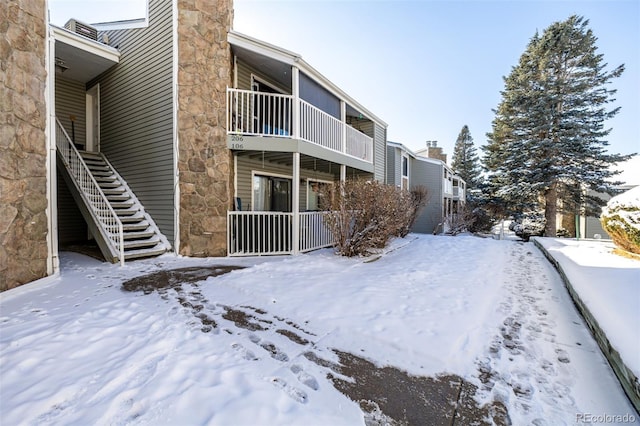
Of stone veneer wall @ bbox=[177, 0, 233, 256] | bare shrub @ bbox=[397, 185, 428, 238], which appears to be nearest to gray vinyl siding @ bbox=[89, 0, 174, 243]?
stone veneer wall @ bbox=[177, 0, 233, 256]

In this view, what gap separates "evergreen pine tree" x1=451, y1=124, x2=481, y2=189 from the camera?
36.2 m

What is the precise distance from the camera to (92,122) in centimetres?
971

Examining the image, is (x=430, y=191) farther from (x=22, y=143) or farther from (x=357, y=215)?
(x=22, y=143)

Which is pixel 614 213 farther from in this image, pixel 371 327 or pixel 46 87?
pixel 46 87

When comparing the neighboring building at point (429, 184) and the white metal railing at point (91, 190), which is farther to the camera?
the neighboring building at point (429, 184)

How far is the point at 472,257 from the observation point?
292 inches

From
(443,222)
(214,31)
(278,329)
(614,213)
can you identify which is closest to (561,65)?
(443,222)

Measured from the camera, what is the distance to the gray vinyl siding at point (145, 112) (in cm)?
733

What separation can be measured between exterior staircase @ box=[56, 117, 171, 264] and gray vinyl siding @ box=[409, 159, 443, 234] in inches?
675

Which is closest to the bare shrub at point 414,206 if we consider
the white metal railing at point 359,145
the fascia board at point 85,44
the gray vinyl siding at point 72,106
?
the white metal railing at point 359,145

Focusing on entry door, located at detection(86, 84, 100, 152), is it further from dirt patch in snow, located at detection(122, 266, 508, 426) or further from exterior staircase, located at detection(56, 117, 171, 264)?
dirt patch in snow, located at detection(122, 266, 508, 426)

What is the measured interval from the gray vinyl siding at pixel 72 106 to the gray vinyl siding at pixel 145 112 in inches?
35.8

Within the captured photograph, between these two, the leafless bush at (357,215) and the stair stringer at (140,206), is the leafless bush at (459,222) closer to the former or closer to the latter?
the leafless bush at (357,215)

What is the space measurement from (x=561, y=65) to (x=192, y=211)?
23.0 m
